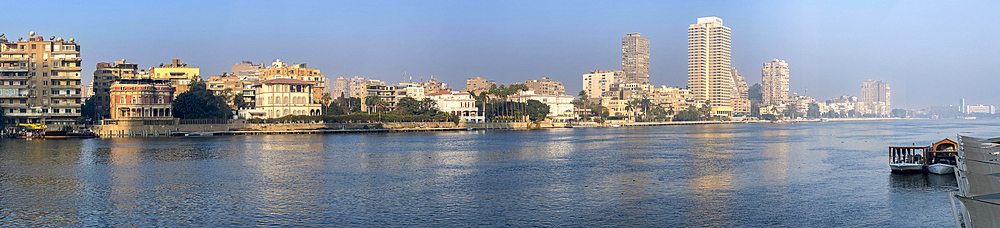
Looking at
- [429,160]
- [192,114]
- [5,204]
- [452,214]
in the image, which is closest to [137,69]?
[192,114]

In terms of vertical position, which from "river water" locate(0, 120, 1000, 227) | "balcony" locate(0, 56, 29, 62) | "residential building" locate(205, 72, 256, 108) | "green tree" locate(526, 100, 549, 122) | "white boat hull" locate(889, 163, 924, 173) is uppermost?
"balcony" locate(0, 56, 29, 62)

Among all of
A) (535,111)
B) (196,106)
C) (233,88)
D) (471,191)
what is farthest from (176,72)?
(471,191)

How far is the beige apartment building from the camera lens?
401ft

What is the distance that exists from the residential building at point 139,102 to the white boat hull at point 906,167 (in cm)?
11742

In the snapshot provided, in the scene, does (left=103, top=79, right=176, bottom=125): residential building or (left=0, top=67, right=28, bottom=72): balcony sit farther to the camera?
(left=103, top=79, right=176, bottom=125): residential building

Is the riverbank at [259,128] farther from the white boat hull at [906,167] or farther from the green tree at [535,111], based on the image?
the white boat hull at [906,167]

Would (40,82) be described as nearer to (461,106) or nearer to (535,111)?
(461,106)

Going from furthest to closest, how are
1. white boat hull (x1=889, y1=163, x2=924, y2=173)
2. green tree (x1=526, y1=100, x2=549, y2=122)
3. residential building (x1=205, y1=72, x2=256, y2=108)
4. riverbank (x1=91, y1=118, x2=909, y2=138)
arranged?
green tree (x1=526, y1=100, x2=549, y2=122)
residential building (x1=205, y1=72, x2=256, y2=108)
riverbank (x1=91, y1=118, x2=909, y2=138)
white boat hull (x1=889, y1=163, x2=924, y2=173)

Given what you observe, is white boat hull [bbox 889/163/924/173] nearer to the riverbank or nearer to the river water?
the river water

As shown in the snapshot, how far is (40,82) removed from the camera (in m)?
125

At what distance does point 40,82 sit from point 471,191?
4326 inches

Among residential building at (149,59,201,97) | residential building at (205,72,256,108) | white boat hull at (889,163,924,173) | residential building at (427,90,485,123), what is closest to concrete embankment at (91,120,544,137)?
residential building at (427,90,485,123)

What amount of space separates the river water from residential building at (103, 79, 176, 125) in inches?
2290

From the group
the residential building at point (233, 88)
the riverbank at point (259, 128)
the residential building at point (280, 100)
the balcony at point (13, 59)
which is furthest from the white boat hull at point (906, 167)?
the residential building at point (233, 88)
